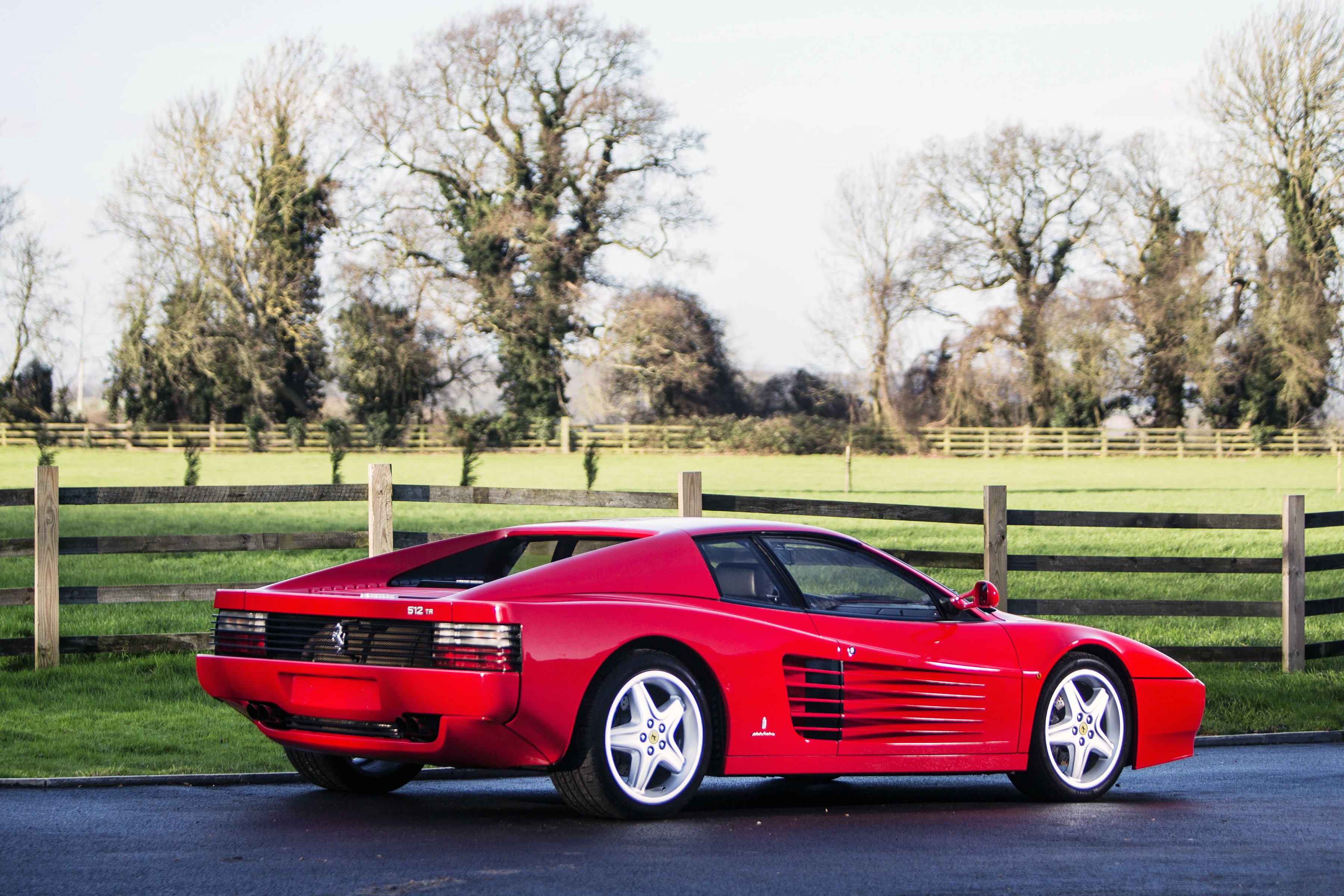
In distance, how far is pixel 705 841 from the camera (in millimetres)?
5484

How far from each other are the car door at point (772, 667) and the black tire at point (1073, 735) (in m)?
1.23

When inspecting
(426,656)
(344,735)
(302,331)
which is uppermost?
(302,331)

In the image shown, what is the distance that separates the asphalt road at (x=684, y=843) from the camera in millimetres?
4801

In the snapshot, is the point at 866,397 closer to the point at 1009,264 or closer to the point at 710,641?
the point at 1009,264

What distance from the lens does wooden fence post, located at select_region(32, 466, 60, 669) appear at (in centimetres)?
1018

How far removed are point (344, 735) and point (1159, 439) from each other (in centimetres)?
5925

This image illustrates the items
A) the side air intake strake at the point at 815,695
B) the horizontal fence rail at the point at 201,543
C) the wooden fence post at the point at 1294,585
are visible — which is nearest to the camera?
the side air intake strake at the point at 815,695

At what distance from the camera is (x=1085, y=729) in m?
7.01

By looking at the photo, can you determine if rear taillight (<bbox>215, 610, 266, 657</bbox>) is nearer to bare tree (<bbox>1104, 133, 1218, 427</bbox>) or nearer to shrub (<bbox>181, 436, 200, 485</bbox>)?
shrub (<bbox>181, 436, 200, 485</bbox>)

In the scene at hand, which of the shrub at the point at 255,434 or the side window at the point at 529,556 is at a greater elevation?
the shrub at the point at 255,434

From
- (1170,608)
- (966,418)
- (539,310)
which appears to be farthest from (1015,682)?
(966,418)

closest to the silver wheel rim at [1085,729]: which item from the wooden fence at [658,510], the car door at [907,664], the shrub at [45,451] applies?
the car door at [907,664]

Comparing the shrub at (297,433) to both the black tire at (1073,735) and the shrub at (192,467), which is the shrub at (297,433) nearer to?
the shrub at (192,467)

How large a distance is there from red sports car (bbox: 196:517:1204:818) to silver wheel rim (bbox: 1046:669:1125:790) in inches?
0.4
